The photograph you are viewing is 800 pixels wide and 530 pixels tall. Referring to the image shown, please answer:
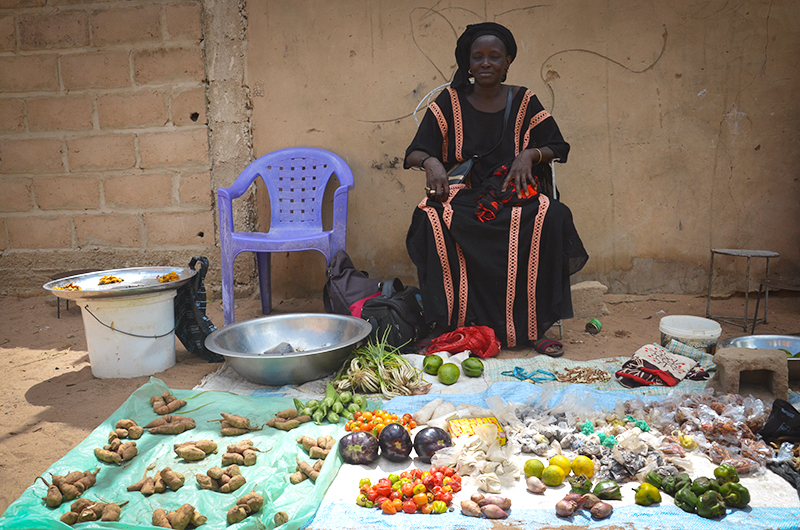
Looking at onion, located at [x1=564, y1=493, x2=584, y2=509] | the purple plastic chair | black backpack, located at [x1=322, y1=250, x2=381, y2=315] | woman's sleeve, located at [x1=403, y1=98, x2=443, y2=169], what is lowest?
onion, located at [x1=564, y1=493, x2=584, y2=509]

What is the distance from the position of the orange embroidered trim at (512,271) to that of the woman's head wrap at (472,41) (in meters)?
1.00

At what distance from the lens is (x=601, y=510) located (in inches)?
71.0

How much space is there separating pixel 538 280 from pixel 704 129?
2.11m

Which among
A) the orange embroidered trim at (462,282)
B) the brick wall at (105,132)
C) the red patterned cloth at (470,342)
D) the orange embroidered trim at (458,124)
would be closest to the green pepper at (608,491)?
the red patterned cloth at (470,342)

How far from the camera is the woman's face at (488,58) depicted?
141 inches

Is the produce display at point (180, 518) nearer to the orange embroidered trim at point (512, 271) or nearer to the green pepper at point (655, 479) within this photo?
the green pepper at point (655, 479)

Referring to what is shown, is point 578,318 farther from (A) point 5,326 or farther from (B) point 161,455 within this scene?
(A) point 5,326

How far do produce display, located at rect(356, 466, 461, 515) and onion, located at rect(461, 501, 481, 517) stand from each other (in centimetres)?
7

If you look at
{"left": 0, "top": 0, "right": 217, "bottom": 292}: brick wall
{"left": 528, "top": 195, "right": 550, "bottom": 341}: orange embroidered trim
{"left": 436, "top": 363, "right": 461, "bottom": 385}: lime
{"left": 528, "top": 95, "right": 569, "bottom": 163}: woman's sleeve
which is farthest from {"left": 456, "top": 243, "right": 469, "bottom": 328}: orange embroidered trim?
{"left": 0, "top": 0, "right": 217, "bottom": 292}: brick wall

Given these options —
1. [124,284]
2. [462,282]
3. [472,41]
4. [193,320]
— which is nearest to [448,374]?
[462,282]

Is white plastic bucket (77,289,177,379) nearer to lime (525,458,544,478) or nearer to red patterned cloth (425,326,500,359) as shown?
red patterned cloth (425,326,500,359)

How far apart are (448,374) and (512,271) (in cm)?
88

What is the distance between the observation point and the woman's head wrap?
3.59 m

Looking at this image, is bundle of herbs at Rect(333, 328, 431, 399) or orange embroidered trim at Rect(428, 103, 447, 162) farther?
orange embroidered trim at Rect(428, 103, 447, 162)
